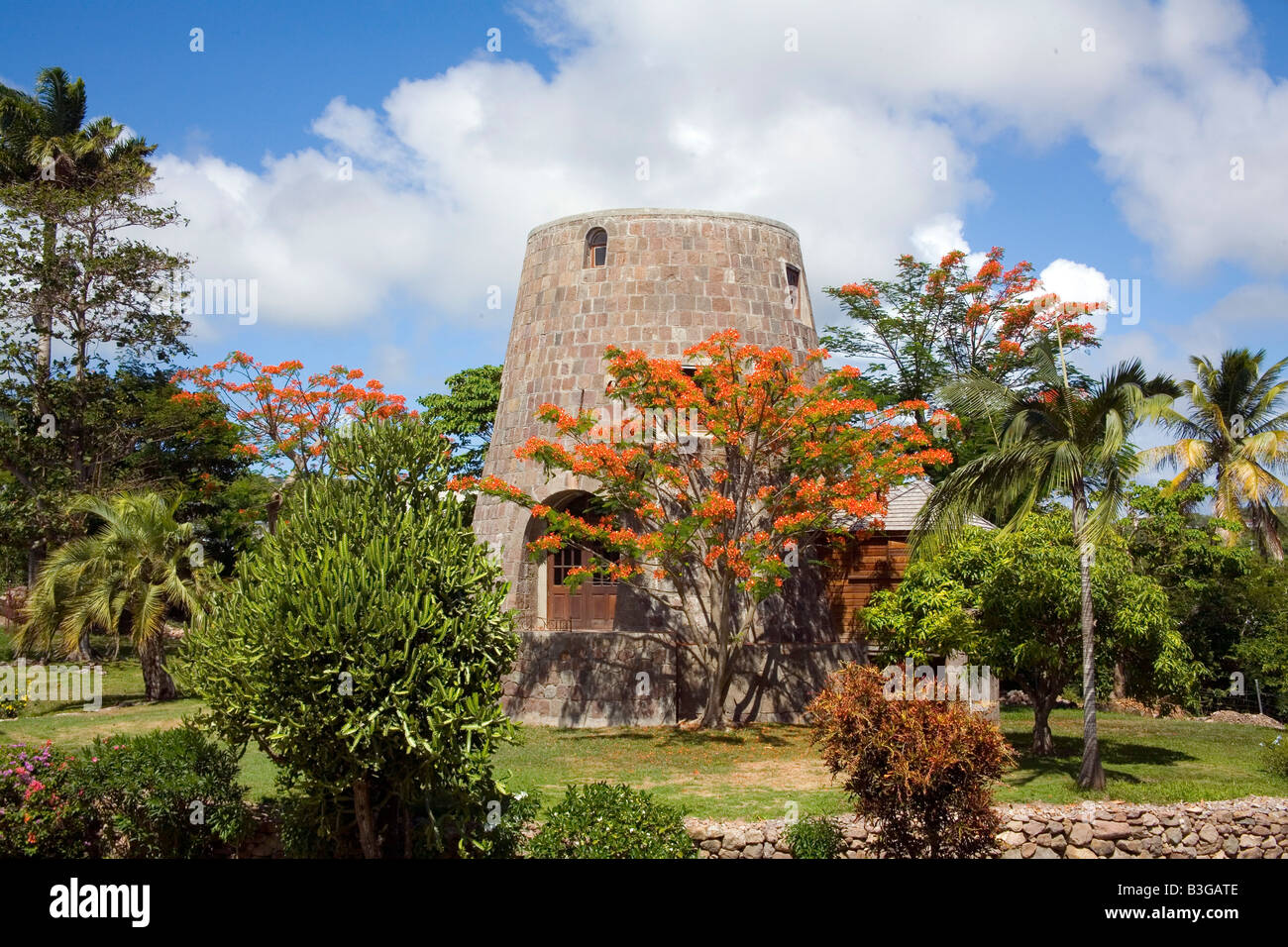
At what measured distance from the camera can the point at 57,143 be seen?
34281mm

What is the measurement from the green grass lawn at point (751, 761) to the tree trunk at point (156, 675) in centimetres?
60

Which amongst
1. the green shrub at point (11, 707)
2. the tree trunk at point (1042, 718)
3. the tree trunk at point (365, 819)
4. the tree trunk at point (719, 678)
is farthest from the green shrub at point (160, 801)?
the tree trunk at point (1042, 718)

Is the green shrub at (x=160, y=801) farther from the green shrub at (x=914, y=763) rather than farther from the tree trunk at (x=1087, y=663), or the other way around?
the tree trunk at (x=1087, y=663)

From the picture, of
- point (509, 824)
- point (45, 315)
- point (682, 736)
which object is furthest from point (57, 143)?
point (509, 824)

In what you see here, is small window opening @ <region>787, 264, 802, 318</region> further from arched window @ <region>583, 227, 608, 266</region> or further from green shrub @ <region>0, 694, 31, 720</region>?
green shrub @ <region>0, 694, 31, 720</region>

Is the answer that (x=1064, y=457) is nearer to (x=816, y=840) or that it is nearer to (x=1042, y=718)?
(x=1042, y=718)

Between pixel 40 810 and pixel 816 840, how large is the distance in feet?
27.7

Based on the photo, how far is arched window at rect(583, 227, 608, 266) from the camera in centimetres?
2516

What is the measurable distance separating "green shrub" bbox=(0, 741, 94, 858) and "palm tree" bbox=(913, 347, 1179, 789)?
485 inches

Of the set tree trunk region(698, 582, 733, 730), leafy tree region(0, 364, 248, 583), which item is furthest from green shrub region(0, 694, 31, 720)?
tree trunk region(698, 582, 733, 730)

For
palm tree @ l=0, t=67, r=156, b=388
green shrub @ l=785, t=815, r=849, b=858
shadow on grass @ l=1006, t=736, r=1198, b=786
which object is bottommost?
shadow on grass @ l=1006, t=736, r=1198, b=786

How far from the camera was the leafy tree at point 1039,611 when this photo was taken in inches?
671

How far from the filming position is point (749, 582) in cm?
1988
